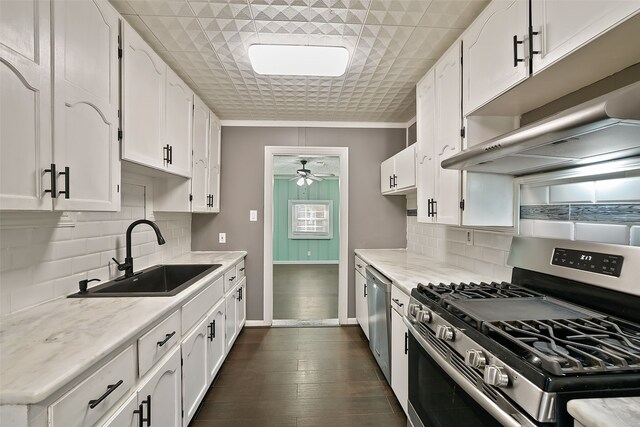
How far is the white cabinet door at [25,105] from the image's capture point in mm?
899

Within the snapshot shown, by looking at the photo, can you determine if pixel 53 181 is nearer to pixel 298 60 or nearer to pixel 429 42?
pixel 298 60

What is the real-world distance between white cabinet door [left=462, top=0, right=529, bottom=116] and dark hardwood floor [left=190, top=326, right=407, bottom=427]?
2.02m

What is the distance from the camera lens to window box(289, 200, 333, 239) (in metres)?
7.71

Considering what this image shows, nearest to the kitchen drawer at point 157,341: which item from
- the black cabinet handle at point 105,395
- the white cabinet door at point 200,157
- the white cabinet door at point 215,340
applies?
the black cabinet handle at point 105,395

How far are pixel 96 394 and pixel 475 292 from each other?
1.56m

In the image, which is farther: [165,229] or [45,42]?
[165,229]

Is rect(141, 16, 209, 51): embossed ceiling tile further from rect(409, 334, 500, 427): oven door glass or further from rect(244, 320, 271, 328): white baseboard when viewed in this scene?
rect(244, 320, 271, 328): white baseboard

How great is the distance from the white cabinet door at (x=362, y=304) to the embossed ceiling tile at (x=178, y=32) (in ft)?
7.89

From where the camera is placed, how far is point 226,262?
8.57ft

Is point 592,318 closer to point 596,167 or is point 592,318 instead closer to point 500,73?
point 596,167

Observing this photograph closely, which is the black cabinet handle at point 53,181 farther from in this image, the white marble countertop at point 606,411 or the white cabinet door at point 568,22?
the white cabinet door at point 568,22

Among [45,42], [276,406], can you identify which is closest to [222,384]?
[276,406]

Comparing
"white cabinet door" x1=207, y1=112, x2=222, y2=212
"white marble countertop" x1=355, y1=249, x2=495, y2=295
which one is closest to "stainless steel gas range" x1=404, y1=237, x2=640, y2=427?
"white marble countertop" x1=355, y1=249, x2=495, y2=295

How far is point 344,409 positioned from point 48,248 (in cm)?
198
